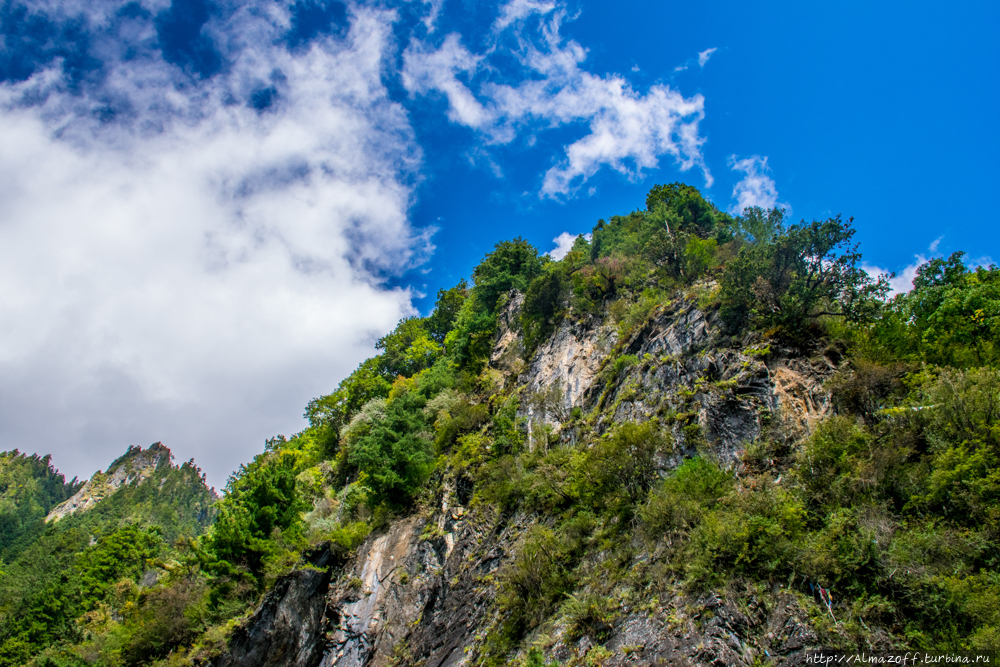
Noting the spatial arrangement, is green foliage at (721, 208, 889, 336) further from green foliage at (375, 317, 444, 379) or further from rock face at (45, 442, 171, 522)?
rock face at (45, 442, 171, 522)

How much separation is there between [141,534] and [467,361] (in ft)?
130

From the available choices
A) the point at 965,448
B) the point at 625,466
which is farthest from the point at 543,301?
the point at 965,448

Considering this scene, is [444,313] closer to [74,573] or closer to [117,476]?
[74,573]

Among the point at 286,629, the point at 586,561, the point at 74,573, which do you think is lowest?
the point at 286,629

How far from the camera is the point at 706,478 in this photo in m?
12.7

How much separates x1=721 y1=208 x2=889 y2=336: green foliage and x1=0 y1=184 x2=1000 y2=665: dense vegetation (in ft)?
0.24

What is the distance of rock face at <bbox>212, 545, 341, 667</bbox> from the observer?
66.5 feet

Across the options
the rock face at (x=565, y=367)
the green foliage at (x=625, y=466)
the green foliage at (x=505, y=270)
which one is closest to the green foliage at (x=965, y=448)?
the green foliage at (x=625, y=466)

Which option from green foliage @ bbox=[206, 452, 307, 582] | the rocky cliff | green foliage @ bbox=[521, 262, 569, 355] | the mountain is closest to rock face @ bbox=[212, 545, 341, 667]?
the rocky cliff

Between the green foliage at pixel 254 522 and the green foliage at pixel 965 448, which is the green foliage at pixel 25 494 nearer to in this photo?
the green foliage at pixel 254 522

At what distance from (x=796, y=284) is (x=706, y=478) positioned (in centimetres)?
894

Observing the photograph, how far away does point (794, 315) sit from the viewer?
1670 cm

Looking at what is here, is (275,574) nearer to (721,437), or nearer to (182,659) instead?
(182,659)

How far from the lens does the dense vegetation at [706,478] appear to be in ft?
28.3
